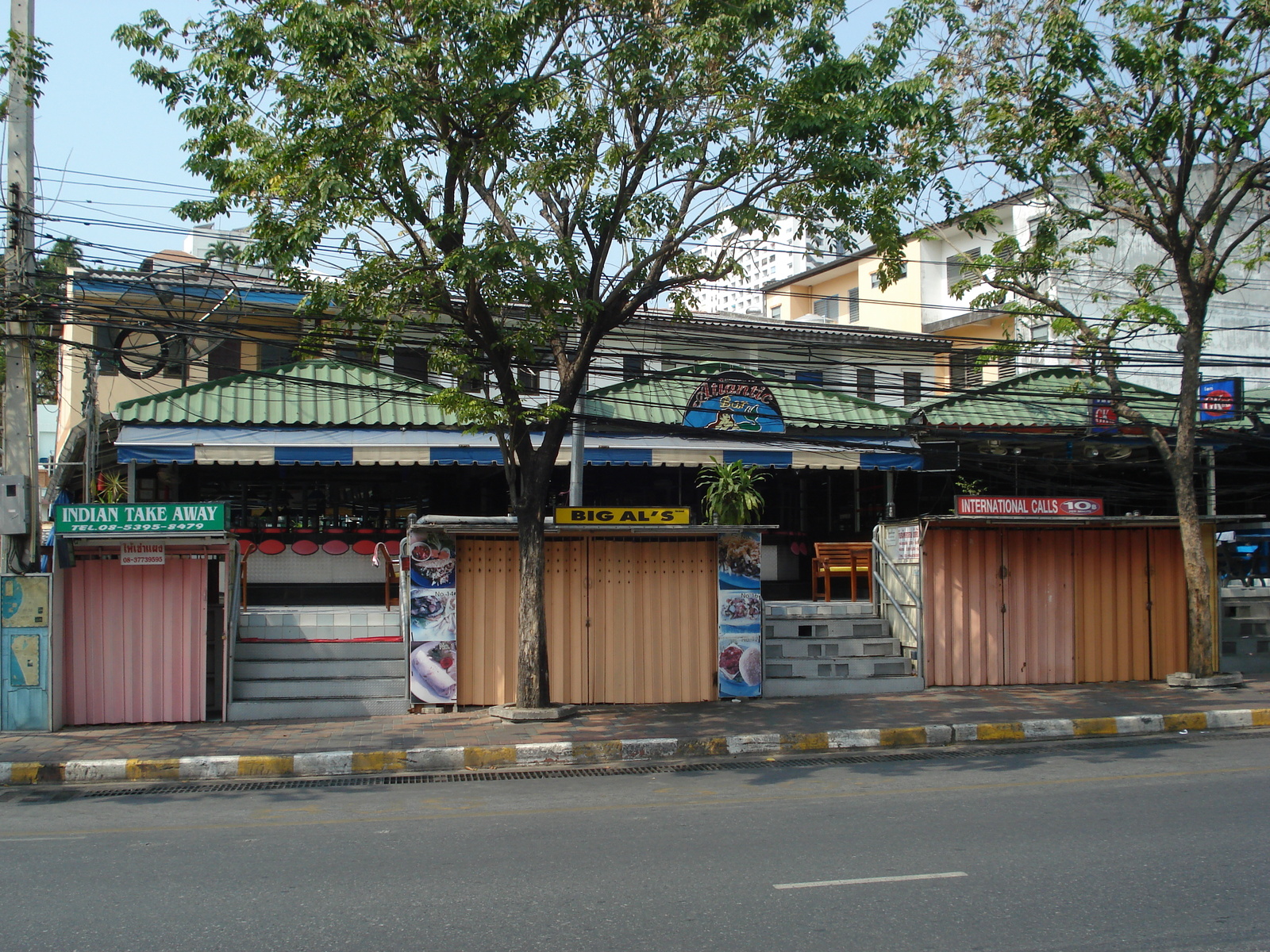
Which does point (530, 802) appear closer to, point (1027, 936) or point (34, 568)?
point (1027, 936)

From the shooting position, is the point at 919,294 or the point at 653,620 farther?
the point at 919,294

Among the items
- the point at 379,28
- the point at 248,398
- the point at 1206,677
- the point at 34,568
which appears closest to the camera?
Result: the point at 379,28

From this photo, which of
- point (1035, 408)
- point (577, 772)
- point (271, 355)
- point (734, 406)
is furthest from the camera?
point (271, 355)

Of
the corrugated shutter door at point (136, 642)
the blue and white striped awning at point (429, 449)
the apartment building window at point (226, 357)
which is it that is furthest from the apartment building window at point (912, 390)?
the corrugated shutter door at point (136, 642)

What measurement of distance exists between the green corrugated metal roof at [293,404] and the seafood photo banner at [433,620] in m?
4.53

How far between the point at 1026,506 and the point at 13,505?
11.5m

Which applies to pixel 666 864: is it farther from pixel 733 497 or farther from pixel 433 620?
pixel 733 497

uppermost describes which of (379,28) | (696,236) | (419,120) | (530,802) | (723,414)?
(379,28)

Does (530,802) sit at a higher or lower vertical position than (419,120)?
lower

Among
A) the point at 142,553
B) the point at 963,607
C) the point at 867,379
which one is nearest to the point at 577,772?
the point at 142,553

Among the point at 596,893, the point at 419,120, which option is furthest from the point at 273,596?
the point at 596,893

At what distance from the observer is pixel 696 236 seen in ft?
35.9

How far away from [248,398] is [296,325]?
448cm

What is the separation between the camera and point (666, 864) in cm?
593
